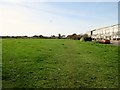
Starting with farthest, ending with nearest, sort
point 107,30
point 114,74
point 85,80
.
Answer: point 107,30
point 114,74
point 85,80

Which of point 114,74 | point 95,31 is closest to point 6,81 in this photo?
point 114,74

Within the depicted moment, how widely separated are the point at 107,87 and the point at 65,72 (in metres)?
3.45

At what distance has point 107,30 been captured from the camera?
128 metres

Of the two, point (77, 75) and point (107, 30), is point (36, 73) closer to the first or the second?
point (77, 75)

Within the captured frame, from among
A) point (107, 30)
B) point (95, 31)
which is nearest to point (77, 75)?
point (107, 30)

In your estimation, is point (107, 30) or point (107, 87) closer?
point (107, 87)

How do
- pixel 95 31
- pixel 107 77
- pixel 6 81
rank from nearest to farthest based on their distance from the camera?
1. pixel 6 81
2. pixel 107 77
3. pixel 95 31

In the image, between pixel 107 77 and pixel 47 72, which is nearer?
pixel 107 77

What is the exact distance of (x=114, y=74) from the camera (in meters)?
12.8

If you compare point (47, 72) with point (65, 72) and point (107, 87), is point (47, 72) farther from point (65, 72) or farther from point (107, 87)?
point (107, 87)

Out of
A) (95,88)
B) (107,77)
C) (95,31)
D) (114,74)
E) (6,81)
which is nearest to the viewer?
(95,88)

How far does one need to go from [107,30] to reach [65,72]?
11796 centimetres

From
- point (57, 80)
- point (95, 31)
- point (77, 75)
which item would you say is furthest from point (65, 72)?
point (95, 31)

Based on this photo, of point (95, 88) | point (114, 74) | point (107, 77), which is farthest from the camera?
point (114, 74)
